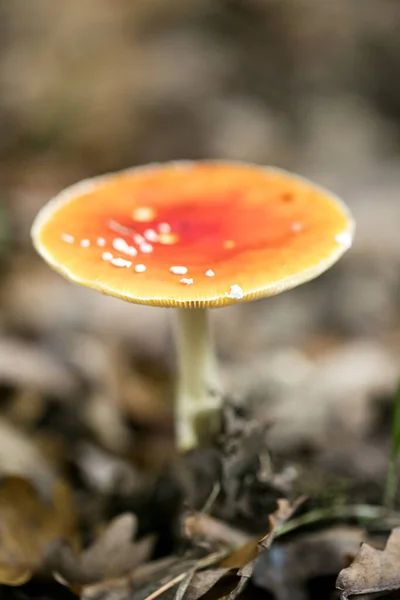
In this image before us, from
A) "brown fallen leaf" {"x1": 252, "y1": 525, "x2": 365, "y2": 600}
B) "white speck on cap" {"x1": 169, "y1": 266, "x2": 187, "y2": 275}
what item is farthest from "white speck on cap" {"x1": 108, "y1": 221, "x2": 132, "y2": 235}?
"brown fallen leaf" {"x1": 252, "y1": 525, "x2": 365, "y2": 600}

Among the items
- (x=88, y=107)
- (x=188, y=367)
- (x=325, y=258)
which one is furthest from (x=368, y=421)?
(x=88, y=107)

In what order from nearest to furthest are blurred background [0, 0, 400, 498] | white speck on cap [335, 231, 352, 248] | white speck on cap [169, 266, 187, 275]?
white speck on cap [169, 266, 187, 275] → white speck on cap [335, 231, 352, 248] → blurred background [0, 0, 400, 498]

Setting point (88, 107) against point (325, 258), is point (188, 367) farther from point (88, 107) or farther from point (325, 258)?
point (88, 107)

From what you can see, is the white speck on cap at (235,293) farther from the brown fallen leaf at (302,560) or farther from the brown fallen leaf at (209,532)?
the brown fallen leaf at (302,560)

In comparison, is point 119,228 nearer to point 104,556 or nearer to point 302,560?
point 104,556

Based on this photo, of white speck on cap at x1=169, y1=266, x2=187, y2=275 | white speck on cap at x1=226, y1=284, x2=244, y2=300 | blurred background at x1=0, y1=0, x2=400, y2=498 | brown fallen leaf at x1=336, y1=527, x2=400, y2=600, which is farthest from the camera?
blurred background at x1=0, y1=0, x2=400, y2=498

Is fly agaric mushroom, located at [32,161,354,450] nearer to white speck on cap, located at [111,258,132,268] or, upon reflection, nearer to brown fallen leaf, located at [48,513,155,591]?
white speck on cap, located at [111,258,132,268]
